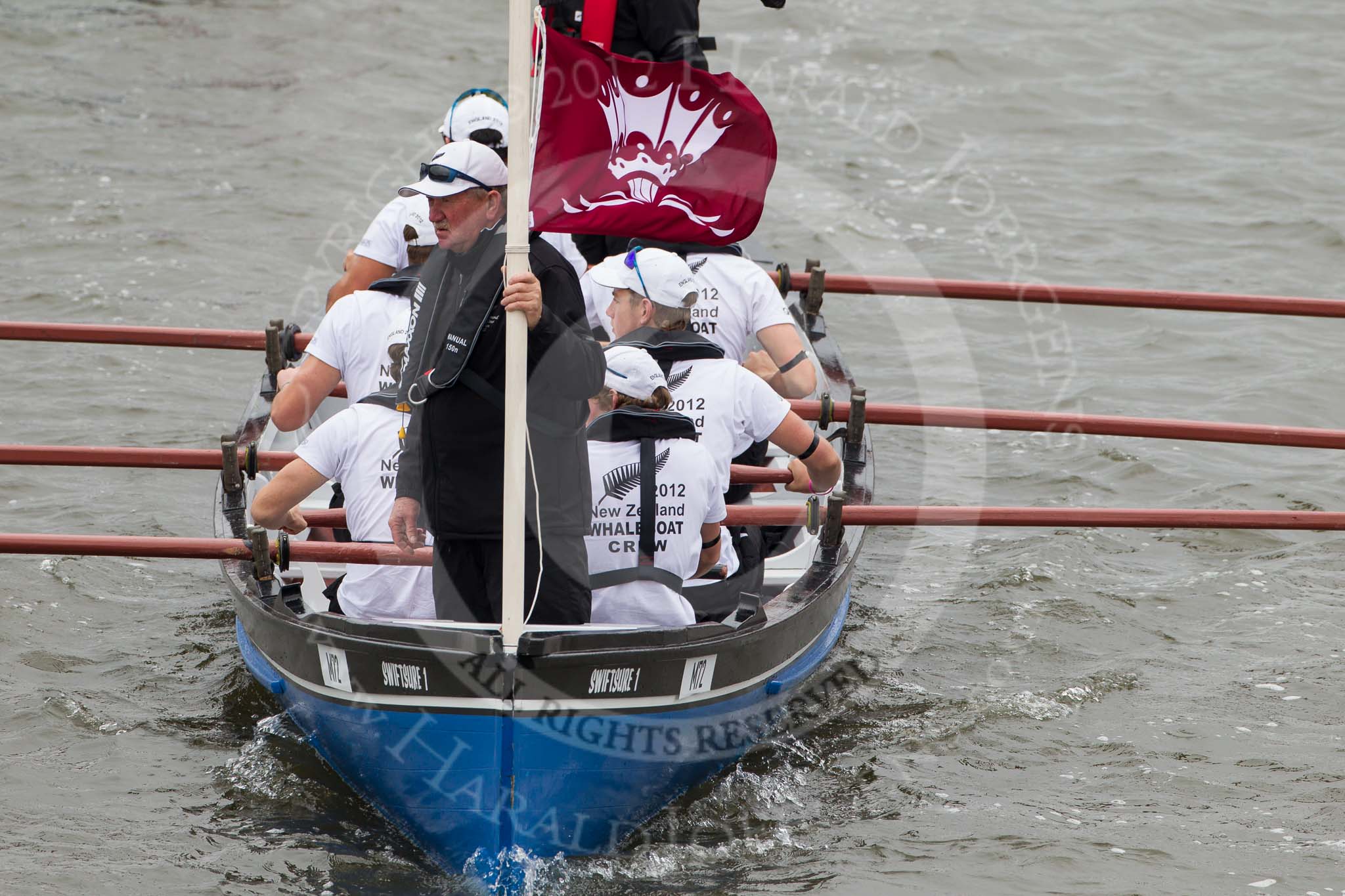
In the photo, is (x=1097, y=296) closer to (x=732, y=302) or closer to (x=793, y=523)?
(x=732, y=302)

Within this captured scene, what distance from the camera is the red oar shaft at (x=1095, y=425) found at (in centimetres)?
680

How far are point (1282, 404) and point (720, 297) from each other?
5.69 m

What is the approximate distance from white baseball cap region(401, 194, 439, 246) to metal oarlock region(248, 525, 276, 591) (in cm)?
156

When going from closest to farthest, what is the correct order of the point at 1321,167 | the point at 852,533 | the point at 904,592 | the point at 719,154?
the point at 719,154 → the point at 852,533 → the point at 904,592 → the point at 1321,167

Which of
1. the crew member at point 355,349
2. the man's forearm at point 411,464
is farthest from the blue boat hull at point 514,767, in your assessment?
the crew member at point 355,349

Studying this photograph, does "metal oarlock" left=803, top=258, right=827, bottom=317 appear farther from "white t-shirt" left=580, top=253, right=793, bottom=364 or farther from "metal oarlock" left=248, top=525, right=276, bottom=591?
"metal oarlock" left=248, top=525, right=276, bottom=591

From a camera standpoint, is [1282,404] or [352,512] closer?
[352,512]

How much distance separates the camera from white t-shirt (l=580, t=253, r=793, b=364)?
22.5 ft

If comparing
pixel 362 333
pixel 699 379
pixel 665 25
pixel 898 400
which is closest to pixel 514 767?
pixel 699 379

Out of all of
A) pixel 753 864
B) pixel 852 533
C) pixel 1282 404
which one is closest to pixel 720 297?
pixel 852 533

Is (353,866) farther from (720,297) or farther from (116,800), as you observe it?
(720,297)

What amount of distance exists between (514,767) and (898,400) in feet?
21.2

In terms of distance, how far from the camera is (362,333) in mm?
5934

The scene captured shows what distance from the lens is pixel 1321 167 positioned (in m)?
15.2
